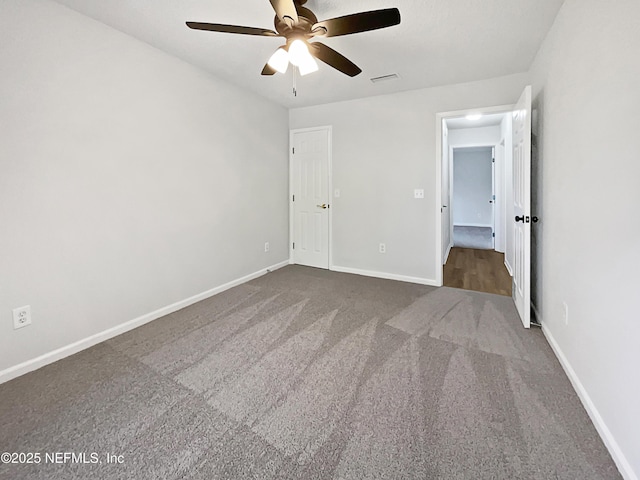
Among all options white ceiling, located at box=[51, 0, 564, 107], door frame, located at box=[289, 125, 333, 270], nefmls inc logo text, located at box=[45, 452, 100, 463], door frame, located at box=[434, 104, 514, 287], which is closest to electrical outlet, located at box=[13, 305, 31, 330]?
nefmls inc logo text, located at box=[45, 452, 100, 463]

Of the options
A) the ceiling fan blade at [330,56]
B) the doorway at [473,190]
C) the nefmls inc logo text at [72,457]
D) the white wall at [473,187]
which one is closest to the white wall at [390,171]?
the ceiling fan blade at [330,56]

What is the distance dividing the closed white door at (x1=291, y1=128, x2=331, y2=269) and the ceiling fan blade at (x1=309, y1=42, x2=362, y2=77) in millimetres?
2114

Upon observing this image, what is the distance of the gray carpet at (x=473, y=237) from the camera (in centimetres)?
654

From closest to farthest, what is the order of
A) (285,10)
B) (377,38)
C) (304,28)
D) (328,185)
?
(285,10) → (304,28) → (377,38) → (328,185)

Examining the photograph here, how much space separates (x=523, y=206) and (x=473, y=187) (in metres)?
7.34

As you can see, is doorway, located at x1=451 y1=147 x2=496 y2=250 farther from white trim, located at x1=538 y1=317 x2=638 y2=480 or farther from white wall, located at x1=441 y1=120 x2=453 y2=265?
white trim, located at x1=538 y1=317 x2=638 y2=480

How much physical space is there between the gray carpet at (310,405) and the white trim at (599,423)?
0.04 m

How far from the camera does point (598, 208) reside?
61.1 inches

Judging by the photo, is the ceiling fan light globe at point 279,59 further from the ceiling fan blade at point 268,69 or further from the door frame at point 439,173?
the door frame at point 439,173

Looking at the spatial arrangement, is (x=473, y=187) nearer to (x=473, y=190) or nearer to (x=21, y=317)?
(x=473, y=190)

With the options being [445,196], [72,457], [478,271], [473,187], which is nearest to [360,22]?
[72,457]

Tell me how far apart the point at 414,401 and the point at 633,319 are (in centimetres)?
103

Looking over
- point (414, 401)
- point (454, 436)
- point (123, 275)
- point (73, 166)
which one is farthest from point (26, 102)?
point (454, 436)

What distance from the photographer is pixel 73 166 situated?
221 centimetres
